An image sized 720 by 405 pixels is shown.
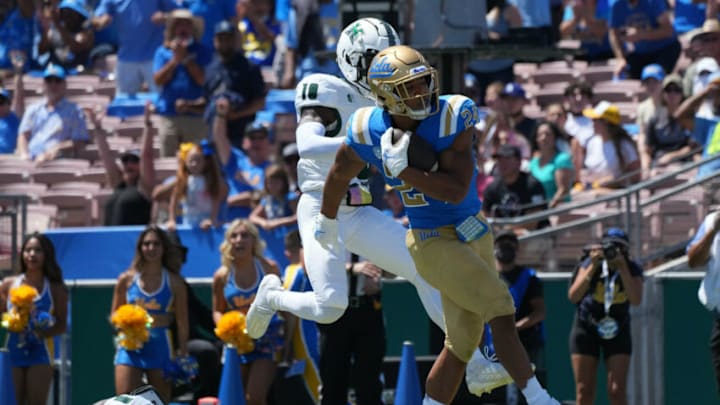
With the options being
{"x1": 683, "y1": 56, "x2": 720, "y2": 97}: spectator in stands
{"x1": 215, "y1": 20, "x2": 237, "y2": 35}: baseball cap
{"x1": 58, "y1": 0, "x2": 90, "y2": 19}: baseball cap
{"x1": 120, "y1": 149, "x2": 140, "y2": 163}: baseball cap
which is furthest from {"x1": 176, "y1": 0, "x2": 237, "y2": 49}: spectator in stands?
{"x1": 683, "y1": 56, "x2": 720, "y2": 97}: spectator in stands

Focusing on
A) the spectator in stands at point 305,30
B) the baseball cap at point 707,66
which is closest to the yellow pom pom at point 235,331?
the baseball cap at point 707,66

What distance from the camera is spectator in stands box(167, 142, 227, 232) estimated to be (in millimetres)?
12891

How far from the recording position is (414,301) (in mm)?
12039

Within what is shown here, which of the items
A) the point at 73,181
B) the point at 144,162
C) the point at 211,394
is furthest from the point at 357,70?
the point at 73,181

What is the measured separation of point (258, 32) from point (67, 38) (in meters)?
2.78

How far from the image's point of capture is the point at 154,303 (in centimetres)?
1108

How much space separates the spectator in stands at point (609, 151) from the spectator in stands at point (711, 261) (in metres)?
2.71

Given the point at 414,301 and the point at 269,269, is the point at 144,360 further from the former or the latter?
the point at 414,301

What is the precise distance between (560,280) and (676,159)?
Result: 1.68 meters

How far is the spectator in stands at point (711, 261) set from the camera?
9.96 m

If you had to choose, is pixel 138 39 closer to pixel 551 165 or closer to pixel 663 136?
pixel 551 165

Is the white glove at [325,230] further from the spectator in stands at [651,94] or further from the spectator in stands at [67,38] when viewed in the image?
the spectator in stands at [67,38]

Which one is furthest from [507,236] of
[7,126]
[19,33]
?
[19,33]

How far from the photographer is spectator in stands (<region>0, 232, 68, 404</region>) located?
12.1ft
